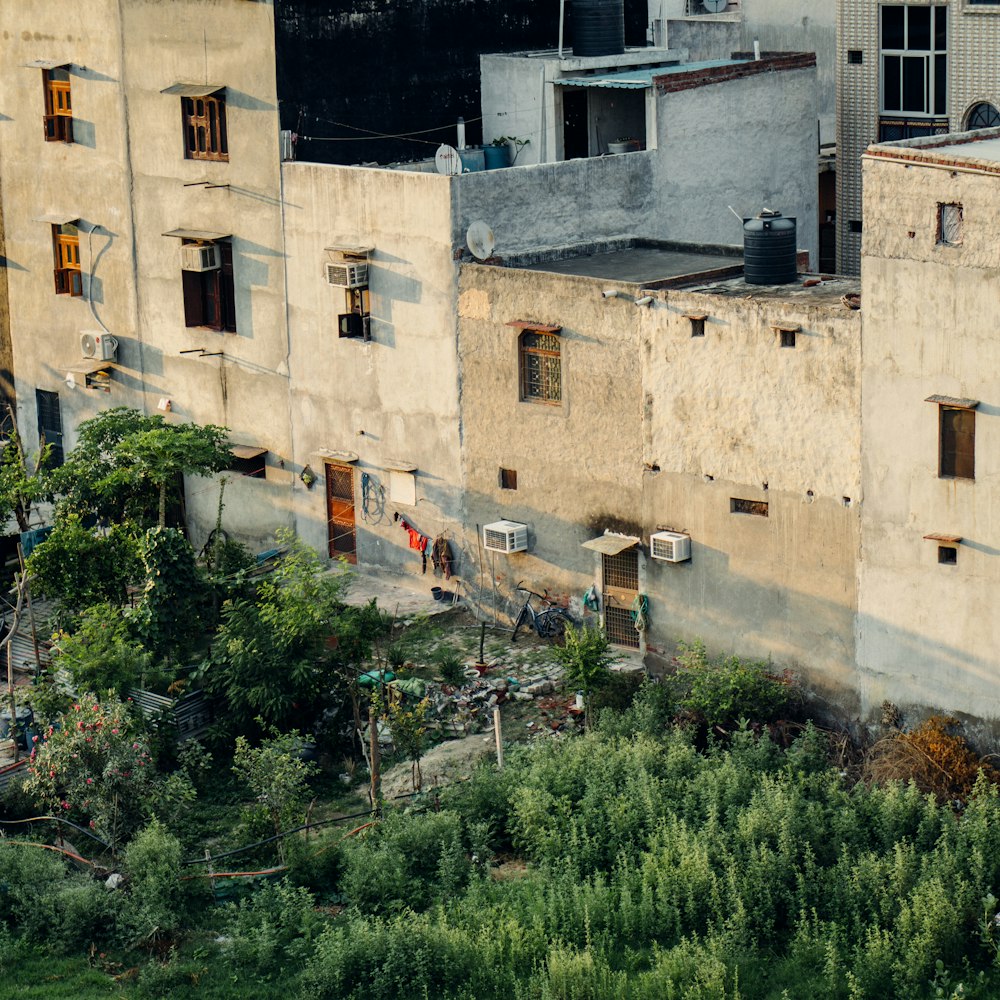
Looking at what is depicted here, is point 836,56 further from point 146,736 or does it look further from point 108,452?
point 146,736

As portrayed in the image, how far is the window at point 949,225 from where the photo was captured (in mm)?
23453

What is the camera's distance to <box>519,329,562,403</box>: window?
90.8 feet

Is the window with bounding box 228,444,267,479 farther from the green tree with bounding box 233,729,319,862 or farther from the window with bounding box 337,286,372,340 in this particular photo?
the green tree with bounding box 233,729,319,862

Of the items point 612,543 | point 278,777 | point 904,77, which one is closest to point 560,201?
point 612,543

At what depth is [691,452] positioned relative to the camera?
26.4 metres

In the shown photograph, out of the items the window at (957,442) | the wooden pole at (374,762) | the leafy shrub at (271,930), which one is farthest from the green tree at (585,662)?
the window at (957,442)

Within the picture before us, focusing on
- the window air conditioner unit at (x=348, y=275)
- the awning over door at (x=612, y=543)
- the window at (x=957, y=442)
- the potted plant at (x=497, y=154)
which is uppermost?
the potted plant at (x=497, y=154)

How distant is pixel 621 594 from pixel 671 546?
1.37m

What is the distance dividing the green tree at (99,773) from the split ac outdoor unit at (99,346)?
932cm

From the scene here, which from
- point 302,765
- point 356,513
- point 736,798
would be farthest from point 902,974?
point 356,513

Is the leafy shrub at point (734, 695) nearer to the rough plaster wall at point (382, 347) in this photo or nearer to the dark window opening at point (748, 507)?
the dark window opening at point (748, 507)

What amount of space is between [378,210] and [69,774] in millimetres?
8725

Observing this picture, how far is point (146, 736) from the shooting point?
25312mm

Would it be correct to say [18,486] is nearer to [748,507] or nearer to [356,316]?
[356,316]
